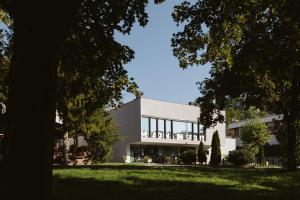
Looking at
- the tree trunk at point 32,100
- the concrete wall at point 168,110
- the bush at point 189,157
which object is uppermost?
the concrete wall at point 168,110

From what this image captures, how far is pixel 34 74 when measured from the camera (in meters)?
5.97

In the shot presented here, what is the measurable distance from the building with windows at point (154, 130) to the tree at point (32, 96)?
46310 millimetres

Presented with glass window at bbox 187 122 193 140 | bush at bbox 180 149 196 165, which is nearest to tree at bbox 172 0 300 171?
bush at bbox 180 149 196 165

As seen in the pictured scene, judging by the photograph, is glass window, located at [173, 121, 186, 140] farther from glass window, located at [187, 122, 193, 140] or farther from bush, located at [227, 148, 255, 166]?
bush, located at [227, 148, 255, 166]

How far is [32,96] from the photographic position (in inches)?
234

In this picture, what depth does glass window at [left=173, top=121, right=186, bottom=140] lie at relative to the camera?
5762 centimetres

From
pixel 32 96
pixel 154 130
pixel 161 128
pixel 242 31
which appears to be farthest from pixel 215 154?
pixel 32 96

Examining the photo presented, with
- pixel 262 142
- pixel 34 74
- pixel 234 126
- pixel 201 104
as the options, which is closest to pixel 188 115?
pixel 262 142

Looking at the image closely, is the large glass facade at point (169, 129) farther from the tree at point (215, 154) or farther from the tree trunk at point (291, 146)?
the tree trunk at point (291, 146)

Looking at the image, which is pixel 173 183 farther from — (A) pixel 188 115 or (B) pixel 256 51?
(A) pixel 188 115

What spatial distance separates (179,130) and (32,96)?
52720mm

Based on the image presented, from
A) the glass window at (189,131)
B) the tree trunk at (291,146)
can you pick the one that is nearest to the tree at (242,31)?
the tree trunk at (291,146)

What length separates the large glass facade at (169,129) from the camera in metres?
54.0

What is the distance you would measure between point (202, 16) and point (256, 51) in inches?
94.4
